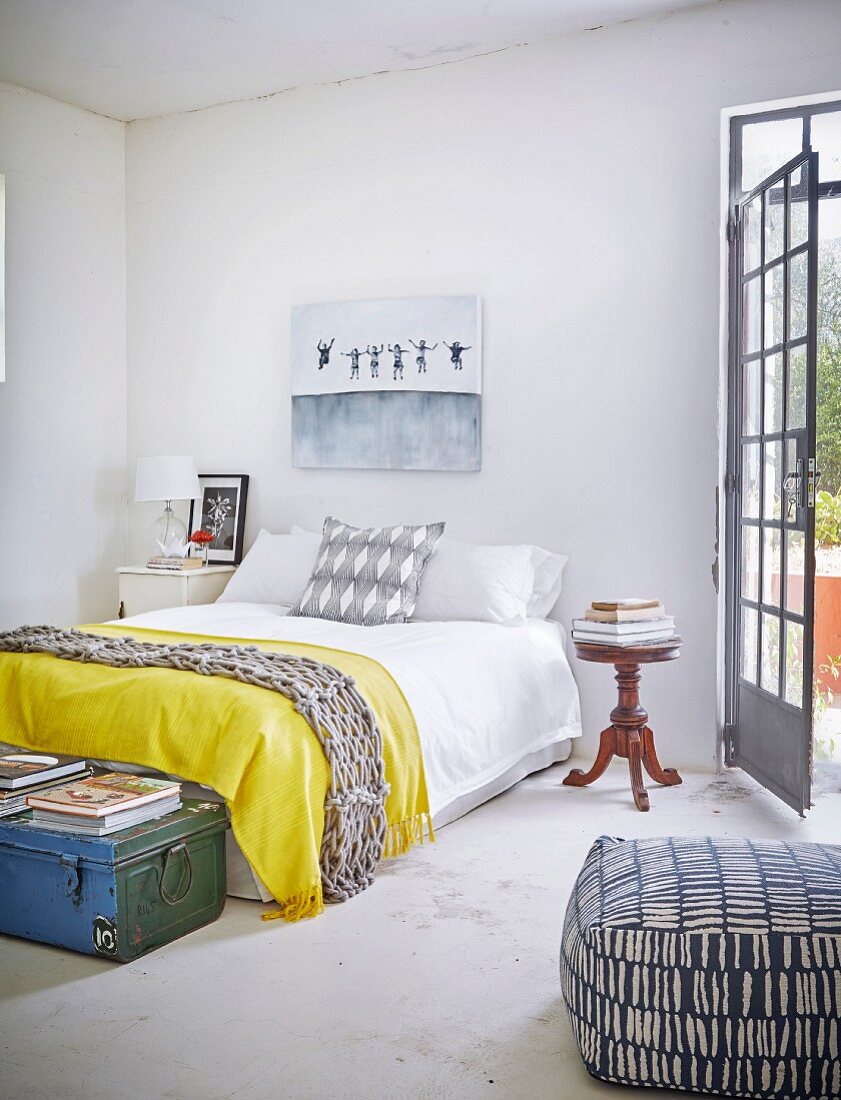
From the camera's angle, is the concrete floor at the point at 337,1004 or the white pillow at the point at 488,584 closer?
the concrete floor at the point at 337,1004

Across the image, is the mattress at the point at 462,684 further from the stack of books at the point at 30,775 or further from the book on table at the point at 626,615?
the stack of books at the point at 30,775

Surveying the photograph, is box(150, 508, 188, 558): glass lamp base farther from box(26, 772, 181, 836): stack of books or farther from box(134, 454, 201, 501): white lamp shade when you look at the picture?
box(26, 772, 181, 836): stack of books

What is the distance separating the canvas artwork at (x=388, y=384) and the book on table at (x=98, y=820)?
2.44 m

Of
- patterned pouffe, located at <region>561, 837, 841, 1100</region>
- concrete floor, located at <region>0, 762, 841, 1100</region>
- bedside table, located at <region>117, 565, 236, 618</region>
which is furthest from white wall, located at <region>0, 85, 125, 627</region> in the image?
patterned pouffe, located at <region>561, 837, 841, 1100</region>

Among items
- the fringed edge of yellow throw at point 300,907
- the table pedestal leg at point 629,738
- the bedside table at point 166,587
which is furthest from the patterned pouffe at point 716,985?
the bedside table at point 166,587

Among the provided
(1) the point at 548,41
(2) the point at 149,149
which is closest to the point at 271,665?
(1) the point at 548,41

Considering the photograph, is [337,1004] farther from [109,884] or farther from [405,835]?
[405,835]

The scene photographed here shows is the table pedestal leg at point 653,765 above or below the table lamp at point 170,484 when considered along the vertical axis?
below

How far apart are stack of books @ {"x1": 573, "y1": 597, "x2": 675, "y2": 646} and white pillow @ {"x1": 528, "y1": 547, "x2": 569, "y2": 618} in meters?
0.50

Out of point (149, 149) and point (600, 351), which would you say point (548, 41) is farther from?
point (149, 149)

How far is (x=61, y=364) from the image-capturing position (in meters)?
5.35

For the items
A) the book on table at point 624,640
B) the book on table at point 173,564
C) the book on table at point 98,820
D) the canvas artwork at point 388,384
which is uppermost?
the canvas artwork at point 388,384

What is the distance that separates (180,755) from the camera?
299 cm

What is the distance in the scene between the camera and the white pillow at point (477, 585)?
14.2 feet
